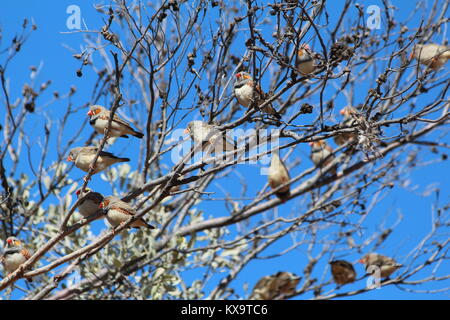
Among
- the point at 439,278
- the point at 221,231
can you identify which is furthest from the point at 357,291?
the point at 221,231

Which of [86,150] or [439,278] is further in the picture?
[439,278]

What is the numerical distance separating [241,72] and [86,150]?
5.69 ft

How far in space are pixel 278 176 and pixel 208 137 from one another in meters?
2.38

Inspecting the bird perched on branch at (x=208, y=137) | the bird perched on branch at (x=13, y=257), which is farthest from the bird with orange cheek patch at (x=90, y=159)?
the bird perched on branch at (x=13, y=257)

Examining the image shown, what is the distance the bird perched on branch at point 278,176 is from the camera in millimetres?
7188

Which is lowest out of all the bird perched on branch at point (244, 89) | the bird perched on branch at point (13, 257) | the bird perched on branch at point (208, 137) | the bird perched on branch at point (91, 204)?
the bird perched on branch at point (13, 257)

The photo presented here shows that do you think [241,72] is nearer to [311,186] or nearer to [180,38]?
[180,38]

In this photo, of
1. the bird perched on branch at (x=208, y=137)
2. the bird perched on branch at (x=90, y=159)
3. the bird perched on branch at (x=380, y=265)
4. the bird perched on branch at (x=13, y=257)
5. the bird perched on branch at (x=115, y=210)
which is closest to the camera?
the bird perched on branch at (x=208, y=137)

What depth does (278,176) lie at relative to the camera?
7.22m

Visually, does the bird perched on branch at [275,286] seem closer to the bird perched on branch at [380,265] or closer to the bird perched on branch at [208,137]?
the bird perched on branch at [380,265]

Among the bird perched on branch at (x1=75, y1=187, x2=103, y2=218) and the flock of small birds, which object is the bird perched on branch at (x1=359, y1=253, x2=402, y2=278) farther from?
the bird perched on branch at (x1=75, y1=187, x2=103, y2=218)

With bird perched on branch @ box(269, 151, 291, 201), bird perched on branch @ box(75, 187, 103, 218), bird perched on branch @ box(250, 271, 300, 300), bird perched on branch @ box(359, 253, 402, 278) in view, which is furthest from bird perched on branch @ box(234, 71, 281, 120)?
bird perched on branch @ box(250, 271, 300, 300)

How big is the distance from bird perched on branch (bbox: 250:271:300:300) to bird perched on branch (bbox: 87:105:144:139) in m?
2.84

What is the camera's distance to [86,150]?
609cm
